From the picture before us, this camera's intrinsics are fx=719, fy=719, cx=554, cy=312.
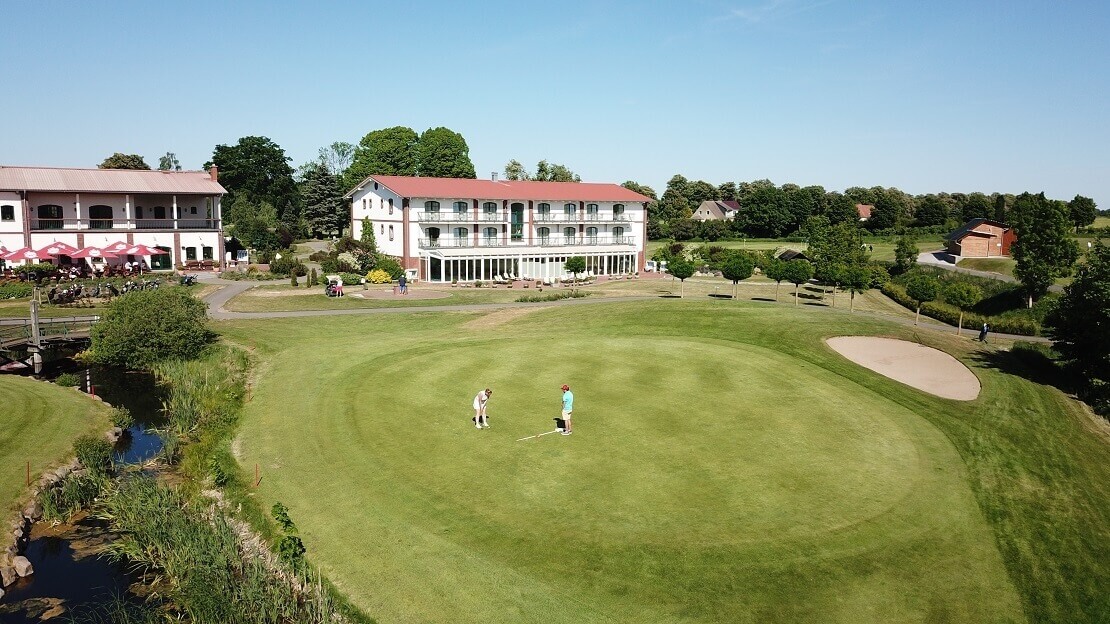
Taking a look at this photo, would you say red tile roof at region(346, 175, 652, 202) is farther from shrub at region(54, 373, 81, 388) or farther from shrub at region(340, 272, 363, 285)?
shrub at region(54, 373, 81, 388)

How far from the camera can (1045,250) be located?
52.0 m

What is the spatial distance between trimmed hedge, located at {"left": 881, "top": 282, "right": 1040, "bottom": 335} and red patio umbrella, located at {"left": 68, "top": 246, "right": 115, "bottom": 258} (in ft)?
206

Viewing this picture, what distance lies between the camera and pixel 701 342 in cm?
3469

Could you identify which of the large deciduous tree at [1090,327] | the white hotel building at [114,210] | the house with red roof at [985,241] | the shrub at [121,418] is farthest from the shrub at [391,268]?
the house with red roof at [985,241]

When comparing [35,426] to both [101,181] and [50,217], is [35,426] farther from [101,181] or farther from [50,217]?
[101,181]

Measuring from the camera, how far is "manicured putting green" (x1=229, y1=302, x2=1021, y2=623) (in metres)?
15.0

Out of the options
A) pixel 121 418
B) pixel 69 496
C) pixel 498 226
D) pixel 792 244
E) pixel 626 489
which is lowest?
pixel 69 496

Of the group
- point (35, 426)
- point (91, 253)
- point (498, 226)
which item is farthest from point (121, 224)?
point (35, 426)

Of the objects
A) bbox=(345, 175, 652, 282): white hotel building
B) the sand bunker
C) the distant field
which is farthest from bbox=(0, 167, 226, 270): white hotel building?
the sand bunker

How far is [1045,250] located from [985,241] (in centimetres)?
2542

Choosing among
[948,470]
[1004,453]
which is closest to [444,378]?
[948,470]

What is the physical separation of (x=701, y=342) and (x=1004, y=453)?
45.8ft

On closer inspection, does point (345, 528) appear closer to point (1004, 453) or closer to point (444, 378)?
point (444, 378)

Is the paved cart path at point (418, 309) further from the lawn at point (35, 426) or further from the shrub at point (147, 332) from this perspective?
the lawn at point (35, 426)
